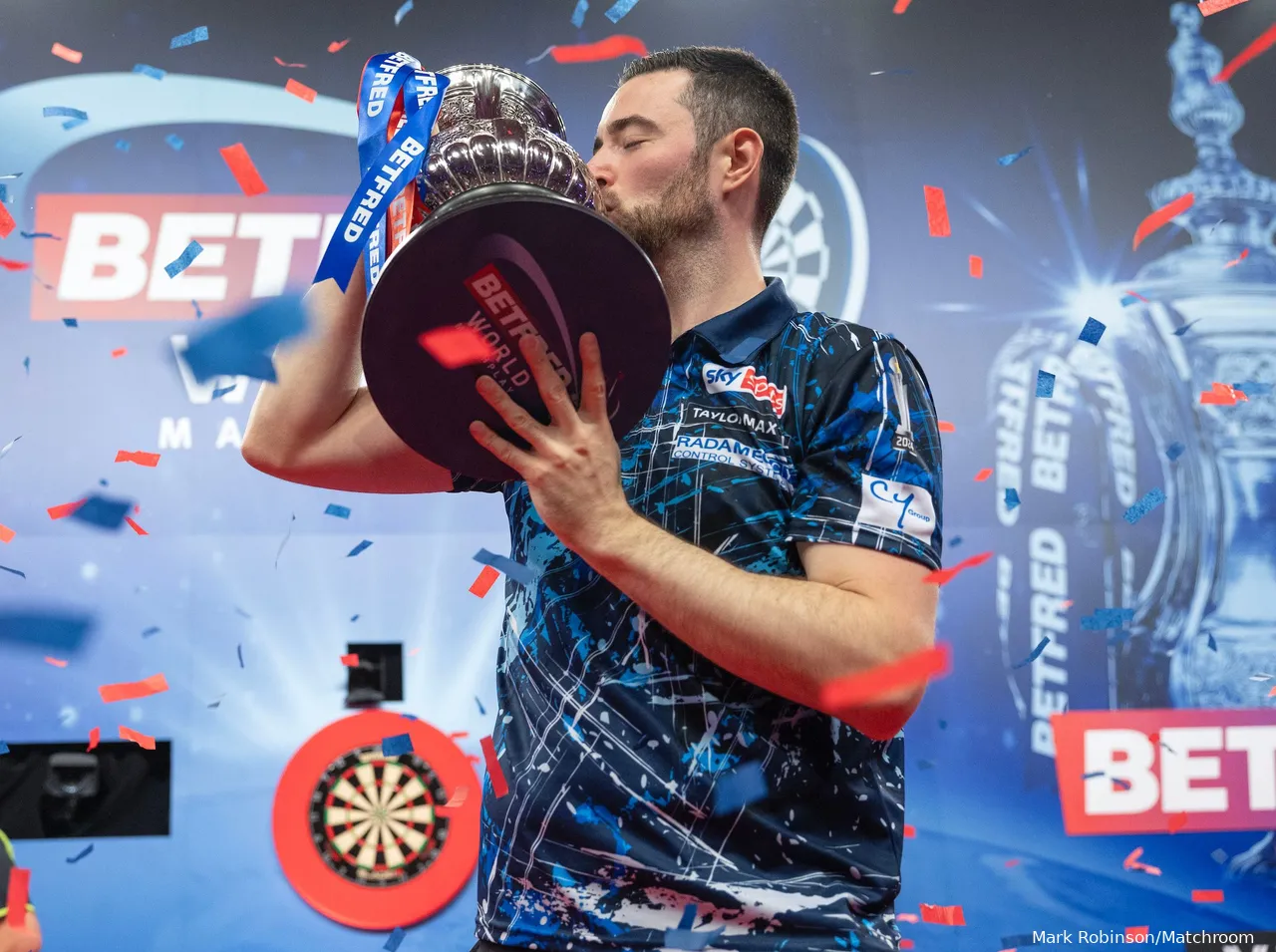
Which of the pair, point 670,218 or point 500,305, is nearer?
point 500,305

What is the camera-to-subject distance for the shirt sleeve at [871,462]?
3.86 feet

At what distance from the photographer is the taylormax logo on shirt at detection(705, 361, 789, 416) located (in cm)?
129

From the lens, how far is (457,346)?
99cm

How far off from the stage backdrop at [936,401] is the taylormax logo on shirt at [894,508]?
6.57 feet

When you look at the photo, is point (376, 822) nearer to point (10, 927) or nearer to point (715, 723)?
point (10, 927)

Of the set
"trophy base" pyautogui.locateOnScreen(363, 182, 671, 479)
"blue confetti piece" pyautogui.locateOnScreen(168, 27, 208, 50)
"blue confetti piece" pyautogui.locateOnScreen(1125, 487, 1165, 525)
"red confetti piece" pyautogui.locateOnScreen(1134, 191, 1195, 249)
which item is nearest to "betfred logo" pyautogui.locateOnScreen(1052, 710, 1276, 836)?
"blue confetti piece" pyautogui.locateOnScreen(1125, 487, 1165, 525)

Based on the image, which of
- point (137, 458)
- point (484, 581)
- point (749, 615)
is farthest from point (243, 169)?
point (749, 615)

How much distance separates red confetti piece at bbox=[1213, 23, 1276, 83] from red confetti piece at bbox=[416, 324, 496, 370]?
11.0ft

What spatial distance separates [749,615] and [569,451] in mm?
243

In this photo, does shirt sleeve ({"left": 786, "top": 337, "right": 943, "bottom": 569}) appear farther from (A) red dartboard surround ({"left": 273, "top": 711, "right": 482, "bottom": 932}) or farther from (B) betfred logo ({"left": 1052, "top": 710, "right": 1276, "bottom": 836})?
(B) betfred logo ({"left": 1052, "top": 710, "right": 1276, "bottom": 836})

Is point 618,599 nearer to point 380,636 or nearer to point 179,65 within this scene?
point 380,636

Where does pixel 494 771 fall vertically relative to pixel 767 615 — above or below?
below

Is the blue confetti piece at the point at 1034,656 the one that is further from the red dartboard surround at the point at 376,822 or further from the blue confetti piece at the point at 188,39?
the blue confetti piece at the point at 188,39

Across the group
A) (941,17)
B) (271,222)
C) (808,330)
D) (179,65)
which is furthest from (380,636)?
(941,17)
